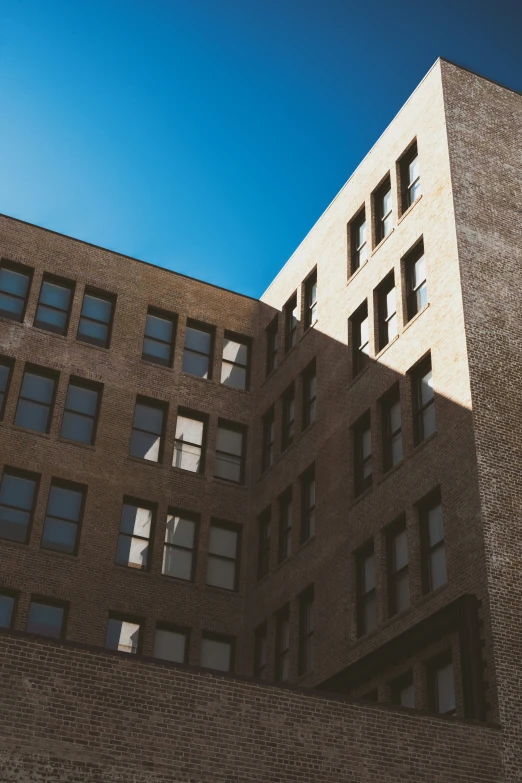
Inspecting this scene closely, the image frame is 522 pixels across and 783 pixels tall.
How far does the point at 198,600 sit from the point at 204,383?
27.4 ft

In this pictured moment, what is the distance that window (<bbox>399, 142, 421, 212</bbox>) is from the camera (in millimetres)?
32444

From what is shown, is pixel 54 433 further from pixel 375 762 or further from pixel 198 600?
pixel 375 762

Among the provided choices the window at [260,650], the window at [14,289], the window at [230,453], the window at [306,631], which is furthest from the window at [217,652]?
the window at [14,289]

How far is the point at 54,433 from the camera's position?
1380 inches

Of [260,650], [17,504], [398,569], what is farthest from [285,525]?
[17,504]

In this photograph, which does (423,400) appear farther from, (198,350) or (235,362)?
(198,350)

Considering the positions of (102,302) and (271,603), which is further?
(102,302)

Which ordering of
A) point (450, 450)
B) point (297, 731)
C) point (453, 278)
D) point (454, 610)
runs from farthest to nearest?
point (453, 278), point (450, 450), point (454, 610), point (297, 731)

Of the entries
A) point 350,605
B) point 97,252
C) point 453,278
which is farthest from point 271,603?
point 97,252

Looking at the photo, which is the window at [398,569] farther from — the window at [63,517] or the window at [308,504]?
the window at [63,517]

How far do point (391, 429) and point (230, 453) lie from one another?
9.58 m

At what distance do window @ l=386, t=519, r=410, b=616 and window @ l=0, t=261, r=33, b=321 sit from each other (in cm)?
1608

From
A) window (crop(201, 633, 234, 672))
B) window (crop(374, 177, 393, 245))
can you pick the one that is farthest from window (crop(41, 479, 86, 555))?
window (crop(374, 177, 393, 245))

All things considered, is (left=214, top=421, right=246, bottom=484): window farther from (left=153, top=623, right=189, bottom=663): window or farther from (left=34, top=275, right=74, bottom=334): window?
(left=34, top=275, right=74, bottom=334): window
